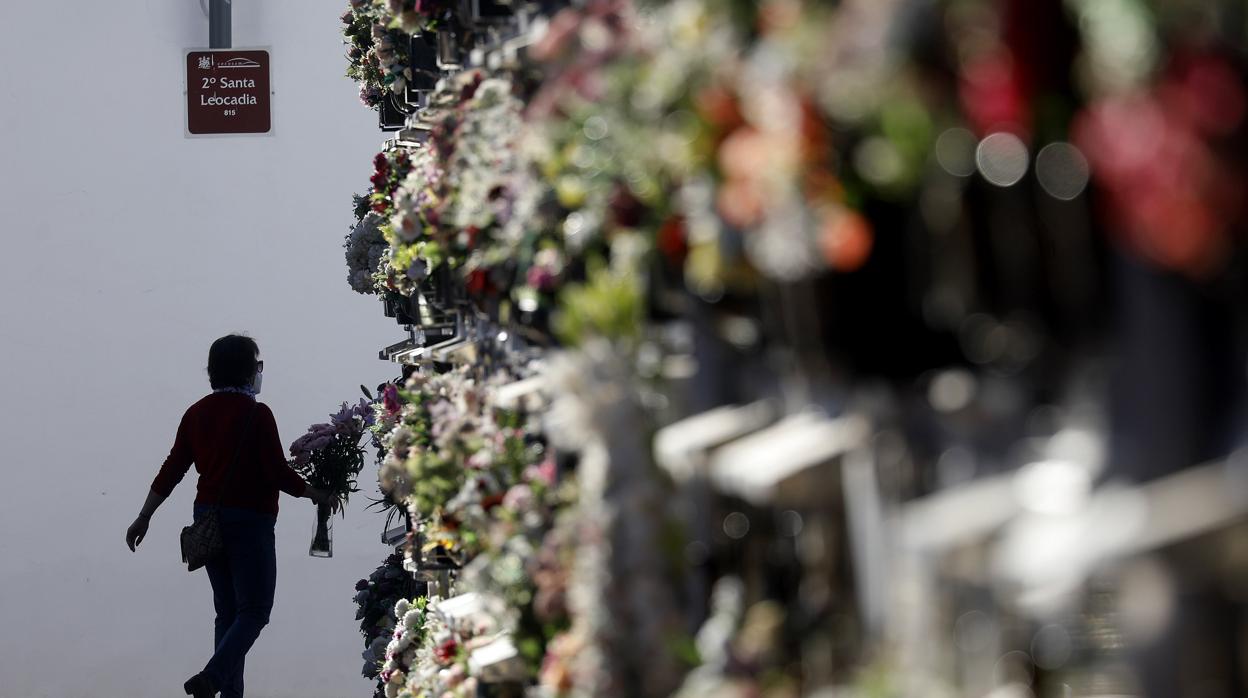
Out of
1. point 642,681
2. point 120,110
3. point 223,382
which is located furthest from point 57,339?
point 642,681

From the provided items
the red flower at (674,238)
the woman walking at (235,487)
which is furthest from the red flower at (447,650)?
the woman walking at (235,487)

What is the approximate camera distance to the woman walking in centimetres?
573

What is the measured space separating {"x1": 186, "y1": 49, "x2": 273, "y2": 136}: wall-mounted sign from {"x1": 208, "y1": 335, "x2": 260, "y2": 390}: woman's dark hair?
9.50 ft

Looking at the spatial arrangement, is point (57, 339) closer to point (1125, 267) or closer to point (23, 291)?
point (23, 291)

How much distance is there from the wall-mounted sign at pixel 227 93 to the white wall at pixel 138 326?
7cm

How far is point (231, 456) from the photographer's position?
574 cm

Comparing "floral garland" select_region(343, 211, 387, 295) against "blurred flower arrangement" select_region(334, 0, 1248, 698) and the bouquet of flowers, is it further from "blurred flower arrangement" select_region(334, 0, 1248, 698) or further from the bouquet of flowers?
A: "blurred flower arrangement" select_region(334, 0, 1248, 698)

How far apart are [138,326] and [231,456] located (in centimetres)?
305

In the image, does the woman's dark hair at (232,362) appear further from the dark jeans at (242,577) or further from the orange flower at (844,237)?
the orange flower at (844,237)

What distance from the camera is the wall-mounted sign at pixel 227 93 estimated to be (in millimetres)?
8508

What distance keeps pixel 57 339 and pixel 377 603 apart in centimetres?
328

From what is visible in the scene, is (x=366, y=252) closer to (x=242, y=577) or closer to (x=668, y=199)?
(x=242, y=577)

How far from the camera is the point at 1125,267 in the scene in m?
1.15

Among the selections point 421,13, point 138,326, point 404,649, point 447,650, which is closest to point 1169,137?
point 447,650
